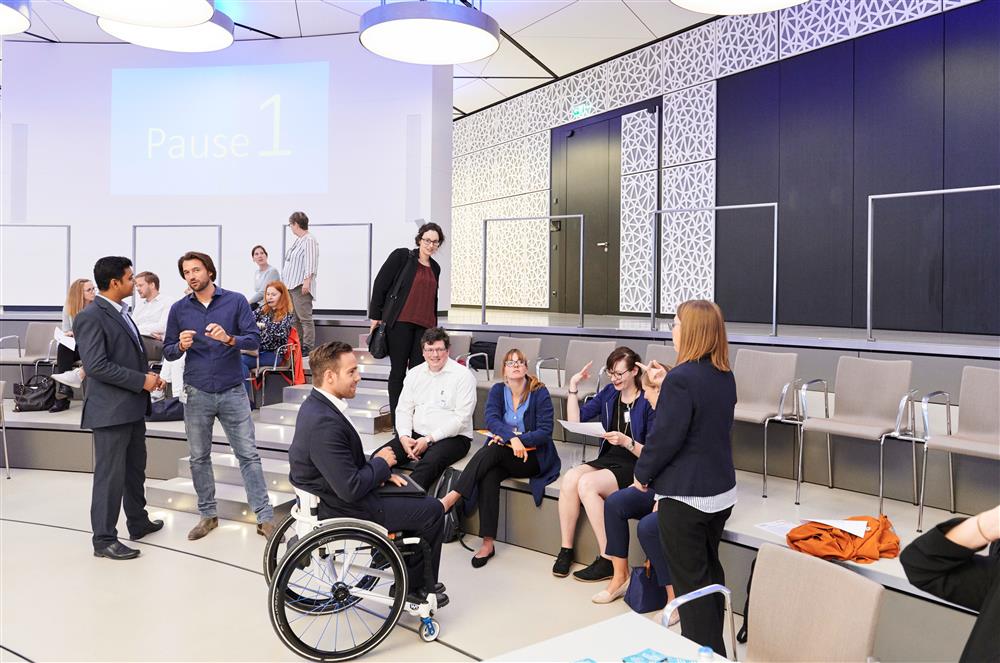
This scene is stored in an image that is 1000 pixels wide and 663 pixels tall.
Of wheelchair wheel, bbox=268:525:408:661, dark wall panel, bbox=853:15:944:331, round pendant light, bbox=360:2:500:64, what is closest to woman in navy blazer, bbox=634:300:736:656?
wheelchair wheel, bbox=268:525:408:661

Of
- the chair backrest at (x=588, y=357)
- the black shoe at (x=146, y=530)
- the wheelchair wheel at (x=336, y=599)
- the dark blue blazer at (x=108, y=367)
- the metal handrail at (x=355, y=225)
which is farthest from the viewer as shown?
the metal handrail at (x=355, y=225)

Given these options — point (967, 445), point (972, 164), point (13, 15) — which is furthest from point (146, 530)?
point (972, 164)

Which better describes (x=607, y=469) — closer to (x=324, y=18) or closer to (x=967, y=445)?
(x=967, y=445)

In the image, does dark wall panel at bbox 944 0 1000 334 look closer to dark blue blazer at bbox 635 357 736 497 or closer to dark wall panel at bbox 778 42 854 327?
dark wall panel at bbox 778 42 854 327

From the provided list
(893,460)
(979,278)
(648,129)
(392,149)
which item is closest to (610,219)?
(648,129)

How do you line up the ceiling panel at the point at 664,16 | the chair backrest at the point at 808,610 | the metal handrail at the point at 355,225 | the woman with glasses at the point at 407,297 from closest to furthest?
1. the chair backrest at the point at 808,610
2. the woman with glasses at the point at 407,297
3. the ceiling panel at the point at 664,16
4. the metal handrail at the point at 355,225

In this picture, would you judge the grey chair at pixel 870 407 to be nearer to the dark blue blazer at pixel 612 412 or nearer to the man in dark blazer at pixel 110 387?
the dark blue blazer at pixel 612 412

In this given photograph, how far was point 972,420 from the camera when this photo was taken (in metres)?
3.84

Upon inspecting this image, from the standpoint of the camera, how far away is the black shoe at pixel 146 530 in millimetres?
4383

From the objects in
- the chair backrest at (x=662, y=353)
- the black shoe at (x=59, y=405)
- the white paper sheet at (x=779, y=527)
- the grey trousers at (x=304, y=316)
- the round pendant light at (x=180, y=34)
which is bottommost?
the white paper sheet at (x=779, y=527)

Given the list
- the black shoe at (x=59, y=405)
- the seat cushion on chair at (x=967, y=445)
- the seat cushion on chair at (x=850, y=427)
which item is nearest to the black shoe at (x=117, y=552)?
the black shoe at (x=59, y=405)

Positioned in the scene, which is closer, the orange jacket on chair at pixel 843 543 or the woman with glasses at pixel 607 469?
the orange jacket on chair at pixel 843 543

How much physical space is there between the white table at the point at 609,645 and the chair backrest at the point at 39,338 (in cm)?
731

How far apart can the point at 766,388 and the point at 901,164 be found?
12.1 ft
